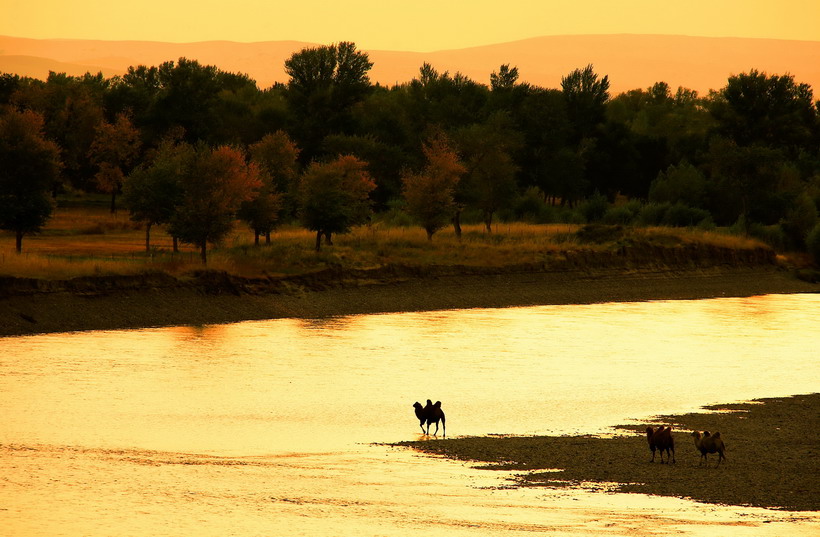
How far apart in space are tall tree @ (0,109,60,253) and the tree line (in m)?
0.13

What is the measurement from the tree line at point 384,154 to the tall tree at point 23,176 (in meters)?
0.13

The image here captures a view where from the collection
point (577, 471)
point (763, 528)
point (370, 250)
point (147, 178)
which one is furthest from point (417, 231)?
point (763, 528)

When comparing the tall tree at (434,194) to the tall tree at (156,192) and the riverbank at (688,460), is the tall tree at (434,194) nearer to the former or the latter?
the tall tree at (156,192)

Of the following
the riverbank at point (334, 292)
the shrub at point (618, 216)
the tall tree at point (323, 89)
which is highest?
the tall tree at point (323, 89)

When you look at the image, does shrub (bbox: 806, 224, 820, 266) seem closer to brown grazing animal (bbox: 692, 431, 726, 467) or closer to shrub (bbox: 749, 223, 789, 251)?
shrub (bbox: 749, 223, 789, 251)

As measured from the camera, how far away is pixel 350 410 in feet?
111

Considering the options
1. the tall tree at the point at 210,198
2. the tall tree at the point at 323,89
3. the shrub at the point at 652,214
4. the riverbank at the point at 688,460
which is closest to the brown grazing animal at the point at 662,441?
the riverbank at the point at 688,460

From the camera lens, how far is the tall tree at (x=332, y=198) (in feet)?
231

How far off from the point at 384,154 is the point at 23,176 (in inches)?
1727

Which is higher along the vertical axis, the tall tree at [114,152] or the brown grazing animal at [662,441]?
the tall tree at [114,152]

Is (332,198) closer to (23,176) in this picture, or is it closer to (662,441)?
(23,176)

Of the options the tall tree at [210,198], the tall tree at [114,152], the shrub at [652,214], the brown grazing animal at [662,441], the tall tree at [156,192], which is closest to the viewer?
the brown grazing animal at [662,441]

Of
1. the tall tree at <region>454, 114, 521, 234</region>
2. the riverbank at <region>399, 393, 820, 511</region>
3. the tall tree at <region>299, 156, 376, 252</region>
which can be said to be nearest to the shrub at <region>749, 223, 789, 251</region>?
the tall tree at <region>454, 114, 521, 234</region>

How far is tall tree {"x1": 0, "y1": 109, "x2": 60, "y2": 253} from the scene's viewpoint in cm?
6419
